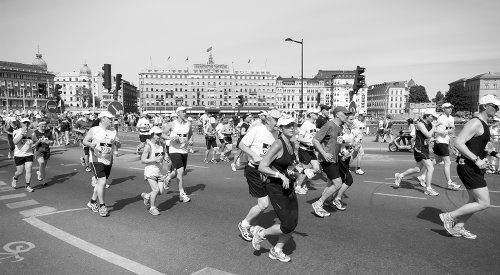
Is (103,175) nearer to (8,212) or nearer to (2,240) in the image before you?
(2,240)

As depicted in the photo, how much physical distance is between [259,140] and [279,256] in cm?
190

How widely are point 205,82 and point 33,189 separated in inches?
5471

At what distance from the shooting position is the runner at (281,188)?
14.6 ft

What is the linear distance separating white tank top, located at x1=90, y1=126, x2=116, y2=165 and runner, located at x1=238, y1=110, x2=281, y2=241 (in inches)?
129

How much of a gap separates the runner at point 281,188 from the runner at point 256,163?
0.40 meters

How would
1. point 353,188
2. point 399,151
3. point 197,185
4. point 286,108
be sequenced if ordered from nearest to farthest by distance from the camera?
point 353,188, point 197,185, point 399,151, point 286,108

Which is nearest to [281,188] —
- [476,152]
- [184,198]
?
[476,152]

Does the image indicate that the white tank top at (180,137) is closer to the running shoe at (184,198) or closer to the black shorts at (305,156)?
the running shoe at (184,198)

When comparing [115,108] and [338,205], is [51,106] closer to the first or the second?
[115,108]

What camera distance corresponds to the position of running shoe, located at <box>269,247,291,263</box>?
455 cm

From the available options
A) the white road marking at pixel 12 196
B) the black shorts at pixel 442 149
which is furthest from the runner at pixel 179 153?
the black shorts at pixel 442 149

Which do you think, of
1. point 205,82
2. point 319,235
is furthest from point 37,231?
point 205,82

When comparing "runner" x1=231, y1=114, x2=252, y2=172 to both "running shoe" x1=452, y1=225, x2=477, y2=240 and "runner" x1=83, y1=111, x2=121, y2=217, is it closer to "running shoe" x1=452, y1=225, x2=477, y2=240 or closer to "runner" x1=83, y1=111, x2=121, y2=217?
"runner" x1=83, y1=111, x2=121, y2=217

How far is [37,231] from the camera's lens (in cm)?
597
